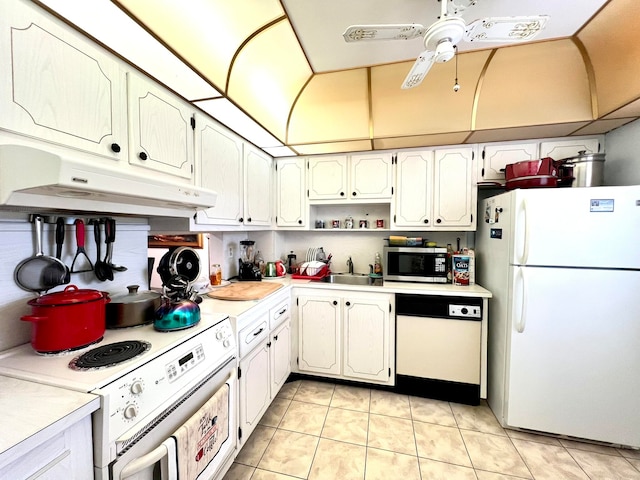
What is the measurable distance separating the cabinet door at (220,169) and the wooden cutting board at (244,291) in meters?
0.52

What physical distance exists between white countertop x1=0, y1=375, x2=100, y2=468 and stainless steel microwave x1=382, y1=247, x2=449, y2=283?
2.22 metres

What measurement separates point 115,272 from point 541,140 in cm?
336

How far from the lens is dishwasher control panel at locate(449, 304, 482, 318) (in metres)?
2.09

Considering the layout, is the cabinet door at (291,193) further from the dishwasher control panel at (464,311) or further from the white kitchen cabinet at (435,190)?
the dishwasher control panel at (464,311)

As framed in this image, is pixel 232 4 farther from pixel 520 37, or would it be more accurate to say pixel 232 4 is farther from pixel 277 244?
pixel 277 244

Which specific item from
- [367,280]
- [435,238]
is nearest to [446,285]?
[435,238]

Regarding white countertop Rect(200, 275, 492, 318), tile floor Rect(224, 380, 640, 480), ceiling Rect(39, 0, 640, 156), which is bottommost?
tile floor Rect(224, 380, 640, 480)

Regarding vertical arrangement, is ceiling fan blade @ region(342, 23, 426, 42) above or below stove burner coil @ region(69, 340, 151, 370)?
above

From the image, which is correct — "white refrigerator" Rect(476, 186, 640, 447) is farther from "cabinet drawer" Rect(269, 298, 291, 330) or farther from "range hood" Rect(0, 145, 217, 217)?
"range hood" Rect(0, 145, 217, 217)

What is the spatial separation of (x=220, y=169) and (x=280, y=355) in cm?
154

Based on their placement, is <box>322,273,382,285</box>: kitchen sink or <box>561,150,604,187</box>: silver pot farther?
<box>322,273,382,285</box>: kitchen sink

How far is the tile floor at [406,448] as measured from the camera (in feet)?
5.05

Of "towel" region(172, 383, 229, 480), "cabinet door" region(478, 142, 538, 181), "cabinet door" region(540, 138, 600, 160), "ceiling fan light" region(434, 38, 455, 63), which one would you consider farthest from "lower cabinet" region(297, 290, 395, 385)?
"cabinet door" region(540, 138, 600, 160)

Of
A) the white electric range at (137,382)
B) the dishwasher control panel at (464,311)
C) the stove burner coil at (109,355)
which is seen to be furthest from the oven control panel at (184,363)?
the dishwasher control panel at (464,311)
